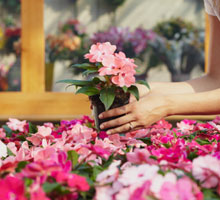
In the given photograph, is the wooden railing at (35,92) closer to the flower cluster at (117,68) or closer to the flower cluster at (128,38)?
the flower cluster at (128,38)

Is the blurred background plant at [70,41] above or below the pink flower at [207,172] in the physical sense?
above

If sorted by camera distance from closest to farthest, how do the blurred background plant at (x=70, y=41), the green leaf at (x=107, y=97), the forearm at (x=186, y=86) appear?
1. the green leaf at (x=107, y=97)
2. the forearm at (x=186, y=86)
3. the blurred background plant at (x=70, y=41)

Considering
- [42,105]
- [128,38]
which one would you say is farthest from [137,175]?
[128,38]

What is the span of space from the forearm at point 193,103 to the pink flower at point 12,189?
0.75m

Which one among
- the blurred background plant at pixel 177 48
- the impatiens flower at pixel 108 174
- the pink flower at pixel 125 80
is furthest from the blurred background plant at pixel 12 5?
the impatiens flower at pixel 108 174

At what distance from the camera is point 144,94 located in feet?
4.48

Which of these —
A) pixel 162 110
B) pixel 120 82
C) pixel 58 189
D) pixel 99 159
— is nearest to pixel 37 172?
pixel 58 189

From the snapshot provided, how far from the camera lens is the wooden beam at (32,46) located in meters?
2.65

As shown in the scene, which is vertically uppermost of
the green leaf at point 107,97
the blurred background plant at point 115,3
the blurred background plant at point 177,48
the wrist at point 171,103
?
the blurred background plant at point 115,3

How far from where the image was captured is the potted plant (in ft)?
3.36

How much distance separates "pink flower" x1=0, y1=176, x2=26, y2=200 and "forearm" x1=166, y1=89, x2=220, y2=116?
75 cm

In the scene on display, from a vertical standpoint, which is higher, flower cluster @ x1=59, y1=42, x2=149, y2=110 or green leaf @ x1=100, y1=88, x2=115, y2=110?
flower cluster @ x1=59, y1=42, x2=149, y2=110

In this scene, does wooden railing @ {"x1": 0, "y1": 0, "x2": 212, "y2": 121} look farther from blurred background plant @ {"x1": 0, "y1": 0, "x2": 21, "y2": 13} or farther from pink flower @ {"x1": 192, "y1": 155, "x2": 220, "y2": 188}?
pink flower @ {"x1": 192, "y1": 155, "x2": 220, "y2": 188}

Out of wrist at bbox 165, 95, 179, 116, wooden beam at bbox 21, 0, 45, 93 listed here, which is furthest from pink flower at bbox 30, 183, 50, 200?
wooden beam at bbox 21, 0, 45, 93
